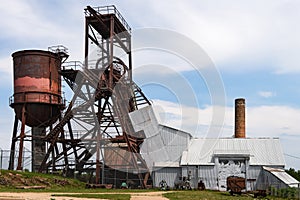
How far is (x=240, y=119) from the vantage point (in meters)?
59.3

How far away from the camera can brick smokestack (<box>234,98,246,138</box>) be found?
5869 cm

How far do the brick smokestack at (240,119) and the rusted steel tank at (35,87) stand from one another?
23.5 meters

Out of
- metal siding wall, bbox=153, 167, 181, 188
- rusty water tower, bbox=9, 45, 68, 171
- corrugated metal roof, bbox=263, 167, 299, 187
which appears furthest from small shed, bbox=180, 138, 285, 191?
rusty water tower, bbox=9, 45, 68, 171

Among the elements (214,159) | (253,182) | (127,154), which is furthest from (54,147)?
(253,182)

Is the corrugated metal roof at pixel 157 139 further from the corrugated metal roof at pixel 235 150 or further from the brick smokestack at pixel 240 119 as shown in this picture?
the brick smokestack at pixel 240 119

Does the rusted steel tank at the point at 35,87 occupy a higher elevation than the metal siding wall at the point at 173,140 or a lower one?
higher

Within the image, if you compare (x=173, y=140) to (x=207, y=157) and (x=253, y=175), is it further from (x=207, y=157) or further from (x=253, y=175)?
(x=253, y=175)

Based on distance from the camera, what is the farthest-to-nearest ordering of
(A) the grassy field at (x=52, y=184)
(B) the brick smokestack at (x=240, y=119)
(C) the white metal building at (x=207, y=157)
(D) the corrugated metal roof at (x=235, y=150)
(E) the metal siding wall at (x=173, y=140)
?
1. (B) the brick smokestack at (x=240, y=119)
2. (E) the metal siding wall at (x=173, y=140)
3. (D) the corrugated metal roof at (x=235, y=150)
4. (C) the white metal building at (x=207, y=157)
5. (A) the grassy field at (x=52, y=184)

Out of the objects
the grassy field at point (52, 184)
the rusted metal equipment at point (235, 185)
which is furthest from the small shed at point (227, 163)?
the rusted metal equipment at point (235, 185)

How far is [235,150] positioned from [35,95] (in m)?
23.2

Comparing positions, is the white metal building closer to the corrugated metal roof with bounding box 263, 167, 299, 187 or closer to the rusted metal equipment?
the corrugated metal roof with bounding box 263, 167, 299, 187

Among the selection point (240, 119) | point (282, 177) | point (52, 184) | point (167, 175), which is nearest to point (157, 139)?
point (167, 175)

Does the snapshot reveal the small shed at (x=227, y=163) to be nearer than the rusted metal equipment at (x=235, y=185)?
No

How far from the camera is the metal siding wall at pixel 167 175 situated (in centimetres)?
4928
